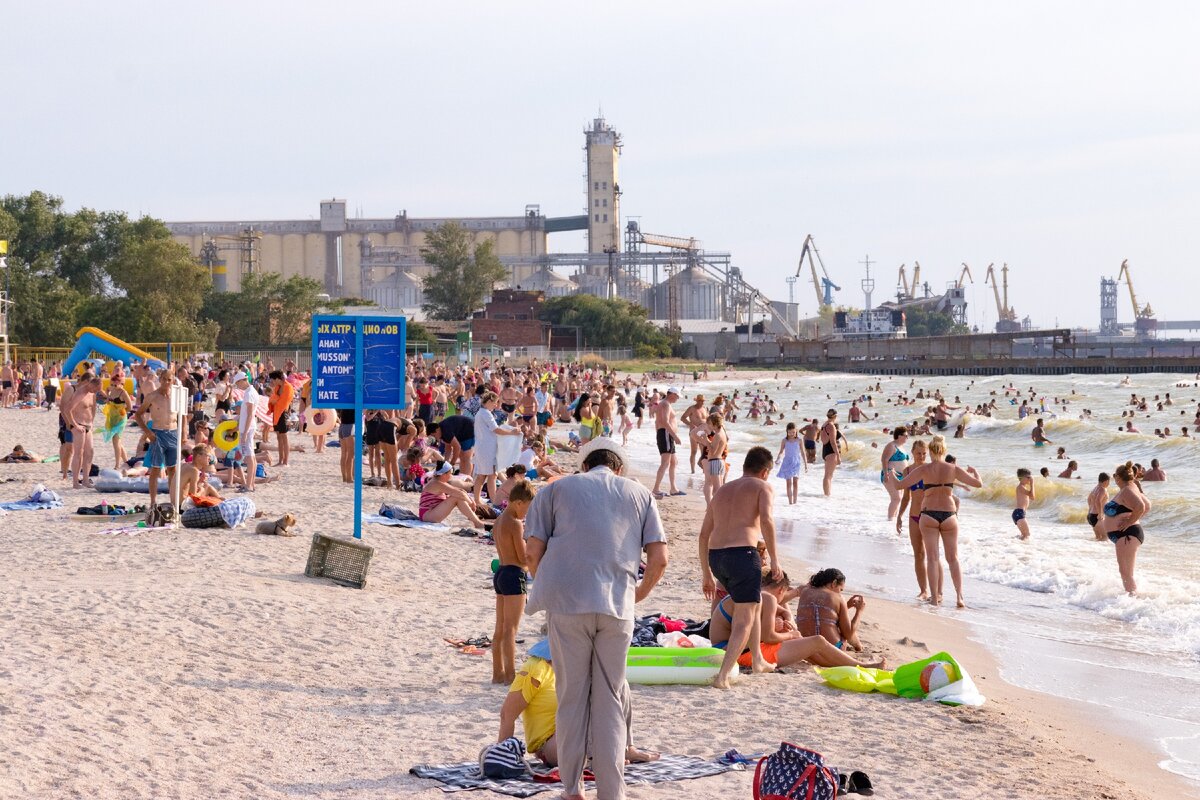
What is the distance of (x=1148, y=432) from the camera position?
132ft

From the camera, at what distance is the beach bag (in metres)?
5.30

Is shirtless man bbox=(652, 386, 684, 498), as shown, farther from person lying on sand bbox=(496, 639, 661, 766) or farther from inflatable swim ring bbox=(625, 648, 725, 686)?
person lying on sand bbox=(496, 639, 661, 766)

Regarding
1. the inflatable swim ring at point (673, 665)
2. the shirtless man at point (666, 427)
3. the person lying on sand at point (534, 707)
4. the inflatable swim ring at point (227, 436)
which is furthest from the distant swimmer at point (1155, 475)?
the person lying on sand at point (534, 707)

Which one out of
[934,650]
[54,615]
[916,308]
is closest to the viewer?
[54,615]

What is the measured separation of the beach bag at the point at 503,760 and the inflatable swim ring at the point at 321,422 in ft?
47.3

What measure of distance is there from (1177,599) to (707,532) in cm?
603

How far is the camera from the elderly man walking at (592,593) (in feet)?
15.1

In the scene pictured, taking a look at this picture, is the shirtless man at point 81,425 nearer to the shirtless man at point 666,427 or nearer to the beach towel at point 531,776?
the shirtless man at point 666,427

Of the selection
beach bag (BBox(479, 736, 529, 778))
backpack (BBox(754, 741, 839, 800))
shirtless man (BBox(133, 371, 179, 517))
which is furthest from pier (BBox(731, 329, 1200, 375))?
backpack (BBox(754, 741, 839, 800))

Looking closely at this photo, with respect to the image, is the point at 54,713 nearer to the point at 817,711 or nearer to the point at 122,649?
the point at 122,649

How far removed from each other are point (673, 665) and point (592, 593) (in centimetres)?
269

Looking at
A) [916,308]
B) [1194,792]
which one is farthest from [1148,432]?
[916,308]

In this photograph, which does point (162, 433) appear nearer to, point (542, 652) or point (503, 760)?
point (542, 652)

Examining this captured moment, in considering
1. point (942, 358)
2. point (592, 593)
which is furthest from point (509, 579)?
point (942, 358)
